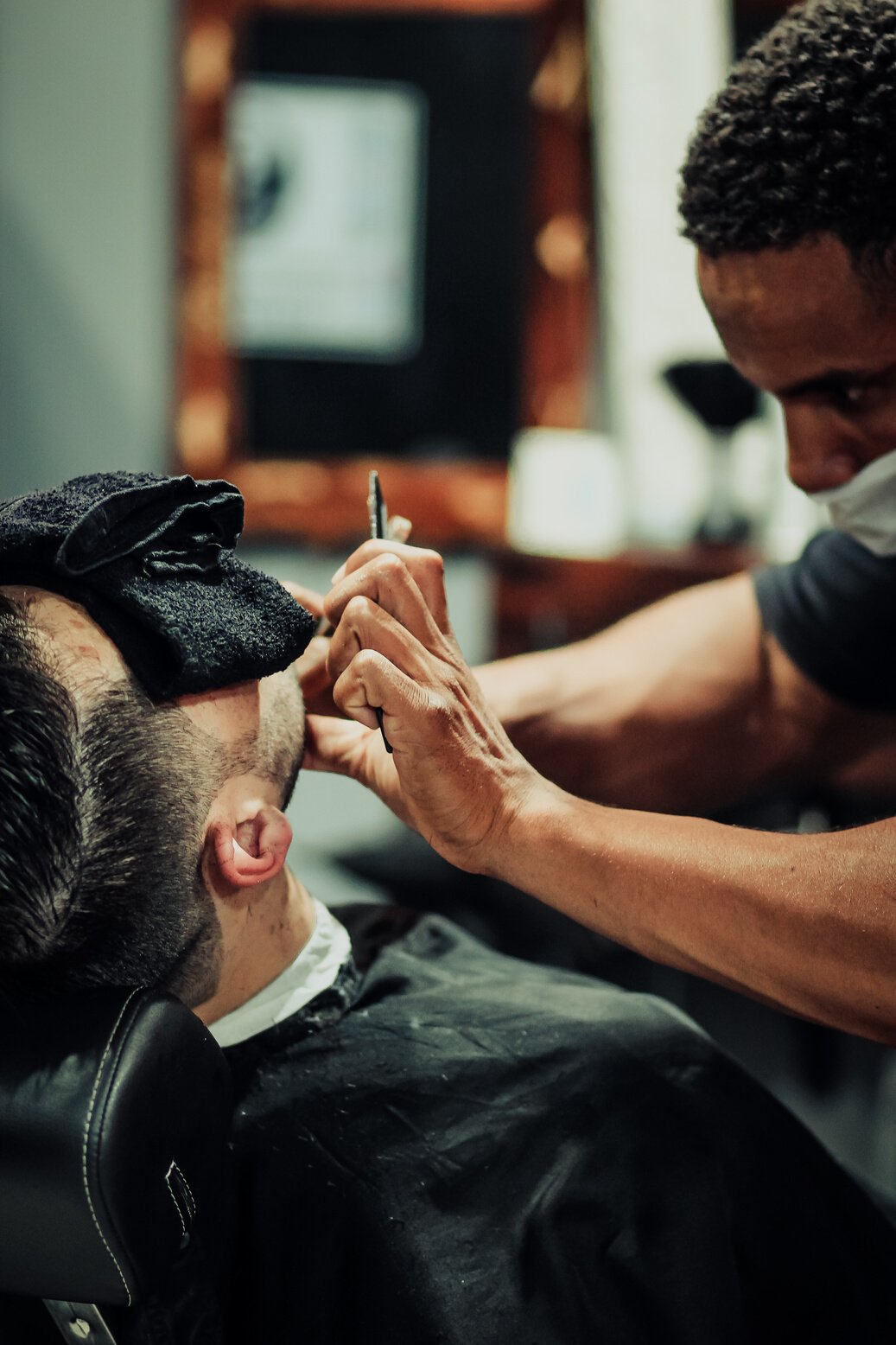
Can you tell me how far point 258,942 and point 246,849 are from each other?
15 cm

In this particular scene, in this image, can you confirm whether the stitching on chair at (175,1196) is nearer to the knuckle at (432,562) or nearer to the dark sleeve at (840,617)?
the knuckle at (432,562)

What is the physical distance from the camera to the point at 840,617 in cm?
170


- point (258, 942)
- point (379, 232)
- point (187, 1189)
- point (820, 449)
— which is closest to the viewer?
point (187, 1189)

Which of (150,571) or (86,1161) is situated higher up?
(150,571)

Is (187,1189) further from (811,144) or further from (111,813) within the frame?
(811,144)

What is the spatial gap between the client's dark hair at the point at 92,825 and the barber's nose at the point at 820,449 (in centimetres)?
81

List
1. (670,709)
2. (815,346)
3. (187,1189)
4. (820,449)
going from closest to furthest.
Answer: (187,1189) → (815,346) → (820,449) → (670,709)

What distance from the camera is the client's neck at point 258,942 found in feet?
3.85

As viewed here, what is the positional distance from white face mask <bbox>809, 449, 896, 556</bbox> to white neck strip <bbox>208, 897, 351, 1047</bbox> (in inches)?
30.3

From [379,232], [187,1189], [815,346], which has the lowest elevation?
[187,1189]

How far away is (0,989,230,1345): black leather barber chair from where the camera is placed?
2.80 ft

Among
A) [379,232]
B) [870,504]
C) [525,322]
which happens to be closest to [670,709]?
[870,504]

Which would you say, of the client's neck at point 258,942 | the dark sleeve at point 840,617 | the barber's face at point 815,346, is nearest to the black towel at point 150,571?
the client's neck at point 258,942

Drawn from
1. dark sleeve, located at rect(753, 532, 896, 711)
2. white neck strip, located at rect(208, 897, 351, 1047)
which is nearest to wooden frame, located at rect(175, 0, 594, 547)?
dark sleeve, located at rect(753, 532, 896, 711)
